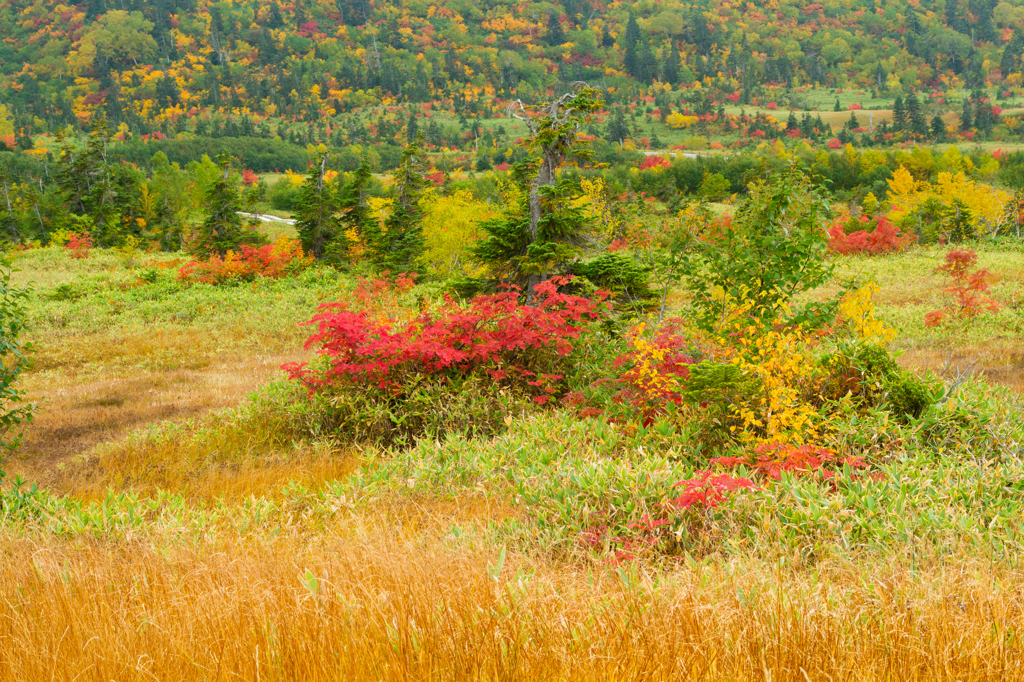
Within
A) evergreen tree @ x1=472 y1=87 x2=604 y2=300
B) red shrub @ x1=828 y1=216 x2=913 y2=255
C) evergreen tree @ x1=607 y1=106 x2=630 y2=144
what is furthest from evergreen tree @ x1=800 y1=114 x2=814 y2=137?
evergreen tree @ x1=472 y1=87 x2=604 y2=300

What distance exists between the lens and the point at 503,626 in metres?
2.16

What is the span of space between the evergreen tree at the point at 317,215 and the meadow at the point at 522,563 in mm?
24563

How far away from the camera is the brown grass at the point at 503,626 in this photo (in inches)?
78.0

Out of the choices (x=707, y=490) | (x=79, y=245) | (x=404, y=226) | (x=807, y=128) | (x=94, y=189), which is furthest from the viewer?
(x=807, y=128)

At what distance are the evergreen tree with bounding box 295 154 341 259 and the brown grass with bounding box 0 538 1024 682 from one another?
A: 29316 millimetres

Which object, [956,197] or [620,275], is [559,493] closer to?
[620,275]

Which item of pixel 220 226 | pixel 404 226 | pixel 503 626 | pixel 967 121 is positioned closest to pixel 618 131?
pixel 967 121

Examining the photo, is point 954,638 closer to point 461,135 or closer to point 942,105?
point 461,135

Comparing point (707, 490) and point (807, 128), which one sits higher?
point (807, 128)

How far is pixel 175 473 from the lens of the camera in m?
6.41

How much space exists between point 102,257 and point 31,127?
15204 centimetres

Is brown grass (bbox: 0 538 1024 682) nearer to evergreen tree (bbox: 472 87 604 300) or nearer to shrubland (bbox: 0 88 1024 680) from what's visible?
shrubland (bbox: 0 88 1024 680)

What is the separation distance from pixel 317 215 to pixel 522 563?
29903 mm

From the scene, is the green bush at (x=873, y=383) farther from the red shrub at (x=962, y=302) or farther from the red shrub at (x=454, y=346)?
the red shrub at (x=962, y=302)
